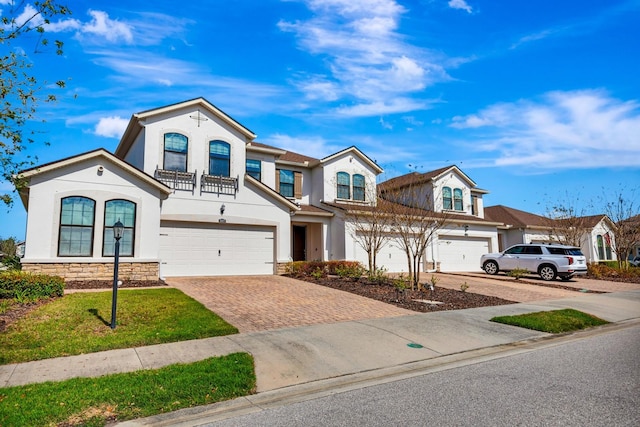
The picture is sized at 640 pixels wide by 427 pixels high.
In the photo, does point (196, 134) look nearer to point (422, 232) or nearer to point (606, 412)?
point (422, 232)

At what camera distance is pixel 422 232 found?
1498 cm

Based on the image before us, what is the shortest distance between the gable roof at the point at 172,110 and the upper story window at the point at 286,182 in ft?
12.4

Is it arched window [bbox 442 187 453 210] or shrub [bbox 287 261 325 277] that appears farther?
arched window [bbox 442 187 453 210]

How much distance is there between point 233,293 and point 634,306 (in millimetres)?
13287

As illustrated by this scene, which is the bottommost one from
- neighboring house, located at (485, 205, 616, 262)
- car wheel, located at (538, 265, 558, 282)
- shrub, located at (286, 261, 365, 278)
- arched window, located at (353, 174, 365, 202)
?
car wheel, located at (538, 265, 558, 282)

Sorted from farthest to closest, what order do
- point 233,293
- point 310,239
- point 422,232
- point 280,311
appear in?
point 310,239 → point 422,232 → point 233,293 → point 280,311

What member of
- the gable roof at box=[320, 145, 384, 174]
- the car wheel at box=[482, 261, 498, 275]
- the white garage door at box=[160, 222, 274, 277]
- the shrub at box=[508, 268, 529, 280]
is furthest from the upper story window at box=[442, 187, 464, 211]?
the white garage door at box=[160, 222, 274, 277]

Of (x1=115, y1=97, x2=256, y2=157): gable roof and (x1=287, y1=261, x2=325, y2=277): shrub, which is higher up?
(x1=115, y1=97, x2=256, y2=157): gable roof

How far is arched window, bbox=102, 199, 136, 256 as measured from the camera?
14.7 meters

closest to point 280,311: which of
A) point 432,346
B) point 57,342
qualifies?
point 432,346

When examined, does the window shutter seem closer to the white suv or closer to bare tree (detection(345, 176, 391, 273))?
bare tree (detection(345, 176, 391, 273))

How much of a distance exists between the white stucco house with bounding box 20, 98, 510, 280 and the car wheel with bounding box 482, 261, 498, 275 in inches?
88.9

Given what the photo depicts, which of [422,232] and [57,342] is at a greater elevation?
[422,232]

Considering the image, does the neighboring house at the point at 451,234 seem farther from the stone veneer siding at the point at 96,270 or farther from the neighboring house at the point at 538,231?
the stone veneer siding at the point at 96,270
